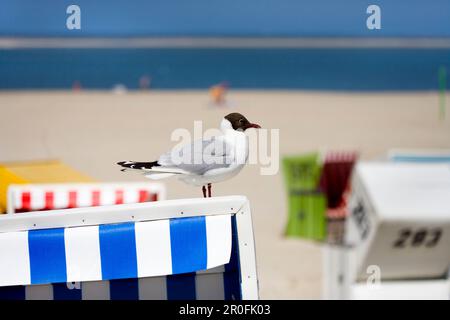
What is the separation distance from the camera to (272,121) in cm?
505

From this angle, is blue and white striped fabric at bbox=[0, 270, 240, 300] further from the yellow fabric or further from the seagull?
the yellow fabric

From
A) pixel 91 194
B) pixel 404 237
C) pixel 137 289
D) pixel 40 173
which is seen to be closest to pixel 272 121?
pixel 404 237

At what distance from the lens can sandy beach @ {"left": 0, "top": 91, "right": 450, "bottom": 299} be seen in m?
6.08

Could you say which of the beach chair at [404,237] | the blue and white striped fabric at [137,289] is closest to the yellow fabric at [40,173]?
the blue and white striped fabric at [137,289]

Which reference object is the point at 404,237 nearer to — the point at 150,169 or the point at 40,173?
the point at 40,173

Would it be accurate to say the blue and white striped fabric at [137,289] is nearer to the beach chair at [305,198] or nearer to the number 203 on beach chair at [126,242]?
the number 203 on beach chair at [126,242]

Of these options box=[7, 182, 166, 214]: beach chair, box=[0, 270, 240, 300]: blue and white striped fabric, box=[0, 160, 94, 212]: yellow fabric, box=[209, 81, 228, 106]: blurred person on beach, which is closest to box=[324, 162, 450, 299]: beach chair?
box=[7, 182, 166, 214]: beach chair

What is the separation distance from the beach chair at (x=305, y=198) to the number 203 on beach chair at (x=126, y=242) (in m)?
4.89

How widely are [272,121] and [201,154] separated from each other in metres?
3.72

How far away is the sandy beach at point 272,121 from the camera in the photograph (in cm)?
608

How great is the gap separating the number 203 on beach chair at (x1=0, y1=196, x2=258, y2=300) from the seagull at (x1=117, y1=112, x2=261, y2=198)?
17 cm

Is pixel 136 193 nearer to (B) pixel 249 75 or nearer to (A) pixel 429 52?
(B) pixel 249 75

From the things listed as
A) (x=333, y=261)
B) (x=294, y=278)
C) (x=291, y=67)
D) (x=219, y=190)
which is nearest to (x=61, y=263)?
(x=219, y=190)
